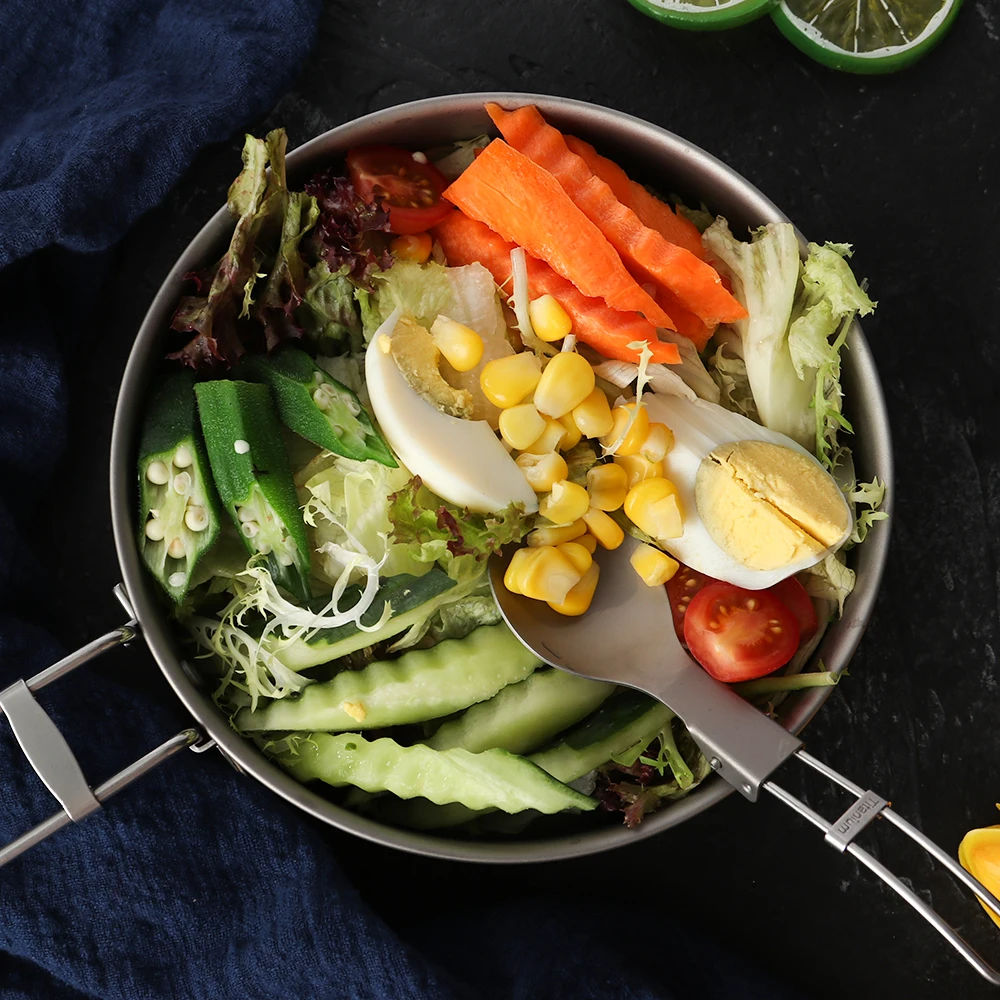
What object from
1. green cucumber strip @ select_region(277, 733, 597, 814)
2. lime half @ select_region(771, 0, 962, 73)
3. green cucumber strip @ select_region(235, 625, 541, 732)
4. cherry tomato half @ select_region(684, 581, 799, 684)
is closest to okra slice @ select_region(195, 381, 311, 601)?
green cucumber strip @ select_region(235, 625, 541, 732)

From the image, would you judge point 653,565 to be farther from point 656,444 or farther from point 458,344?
point 458,344

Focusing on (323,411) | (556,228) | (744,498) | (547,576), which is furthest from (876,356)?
(323,411)

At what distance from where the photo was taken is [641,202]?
205cm

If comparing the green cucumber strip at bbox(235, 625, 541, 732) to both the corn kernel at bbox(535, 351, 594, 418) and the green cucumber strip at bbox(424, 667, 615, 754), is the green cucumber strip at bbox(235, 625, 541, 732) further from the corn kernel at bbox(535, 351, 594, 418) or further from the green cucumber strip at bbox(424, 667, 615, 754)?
the corn kernel at bbox(535, 351, 594, 418)

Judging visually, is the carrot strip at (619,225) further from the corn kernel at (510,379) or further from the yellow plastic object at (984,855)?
the yellow plastic object at (984,855)

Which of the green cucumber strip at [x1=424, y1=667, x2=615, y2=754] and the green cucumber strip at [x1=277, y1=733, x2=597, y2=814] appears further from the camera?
the green cucumber strip at [x1=424, y1=667, x2=615, y2=754]

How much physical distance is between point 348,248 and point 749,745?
1265 millimetres

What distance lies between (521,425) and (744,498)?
465 mm

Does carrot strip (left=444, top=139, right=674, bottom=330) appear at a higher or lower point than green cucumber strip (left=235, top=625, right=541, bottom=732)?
higher

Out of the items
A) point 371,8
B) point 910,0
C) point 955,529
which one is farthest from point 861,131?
point 371,8

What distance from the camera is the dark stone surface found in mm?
2260

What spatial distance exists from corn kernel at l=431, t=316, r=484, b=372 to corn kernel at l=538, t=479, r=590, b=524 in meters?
0.31

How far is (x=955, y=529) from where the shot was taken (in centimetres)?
229

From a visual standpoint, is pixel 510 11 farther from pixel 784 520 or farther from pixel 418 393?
pixel 784 520
